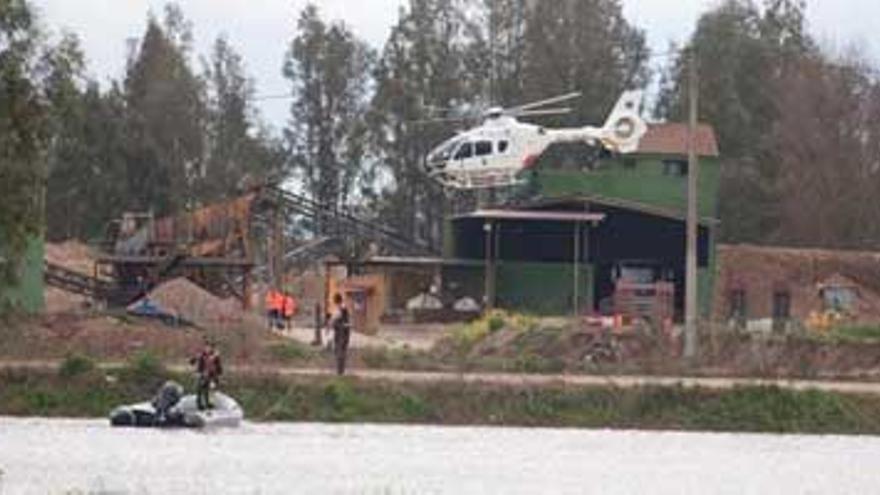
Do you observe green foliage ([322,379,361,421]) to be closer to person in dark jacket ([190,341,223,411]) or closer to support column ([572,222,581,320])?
person in dark jacket ([190,341,223,411])

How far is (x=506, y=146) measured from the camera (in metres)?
109

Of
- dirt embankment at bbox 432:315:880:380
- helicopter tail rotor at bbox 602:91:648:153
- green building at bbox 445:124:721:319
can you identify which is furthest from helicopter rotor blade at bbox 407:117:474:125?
dirt embankment at bbox 432:315:880:380

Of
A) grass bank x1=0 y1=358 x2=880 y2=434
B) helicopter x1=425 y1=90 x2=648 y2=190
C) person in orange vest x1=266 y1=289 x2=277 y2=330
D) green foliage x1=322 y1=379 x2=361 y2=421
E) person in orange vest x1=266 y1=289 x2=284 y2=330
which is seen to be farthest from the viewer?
helicopter x1=425 y1=90 x2=648 y2=190

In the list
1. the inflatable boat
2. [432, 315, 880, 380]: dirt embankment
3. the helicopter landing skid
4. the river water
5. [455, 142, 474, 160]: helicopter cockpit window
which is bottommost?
the river water

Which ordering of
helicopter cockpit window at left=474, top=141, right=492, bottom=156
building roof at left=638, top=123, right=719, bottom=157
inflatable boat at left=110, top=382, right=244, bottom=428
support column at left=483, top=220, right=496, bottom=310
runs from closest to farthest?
1. inflatable boat at left=110, top=382, right=244, bottom=428
2. support column at left=483, top=220, right=496, bottom=310
3. helicopter cockpit window at left=474, top=141, right=492, bottom=156
4. building roof at left=638, top=123, right=719, bottom=157

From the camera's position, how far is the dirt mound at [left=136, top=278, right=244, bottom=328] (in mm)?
78000

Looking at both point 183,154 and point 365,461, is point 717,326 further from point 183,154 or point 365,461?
point 183,154

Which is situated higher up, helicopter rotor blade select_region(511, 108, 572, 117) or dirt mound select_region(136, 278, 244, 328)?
helicopter rotor blade select_region(511, 108, 572, 117)

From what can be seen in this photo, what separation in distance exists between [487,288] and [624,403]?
4221 cm

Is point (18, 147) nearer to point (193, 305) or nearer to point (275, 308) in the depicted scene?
point (193, 305)

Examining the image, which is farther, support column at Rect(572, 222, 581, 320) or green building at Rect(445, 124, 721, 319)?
green building at Rect(445, 124, 721, 319)

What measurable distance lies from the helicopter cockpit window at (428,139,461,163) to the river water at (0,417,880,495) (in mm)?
54095

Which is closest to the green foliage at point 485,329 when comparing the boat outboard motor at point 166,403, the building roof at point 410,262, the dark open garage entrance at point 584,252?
the boat outboard motor at point 166,403

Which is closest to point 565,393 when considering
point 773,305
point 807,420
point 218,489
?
point 807,420
